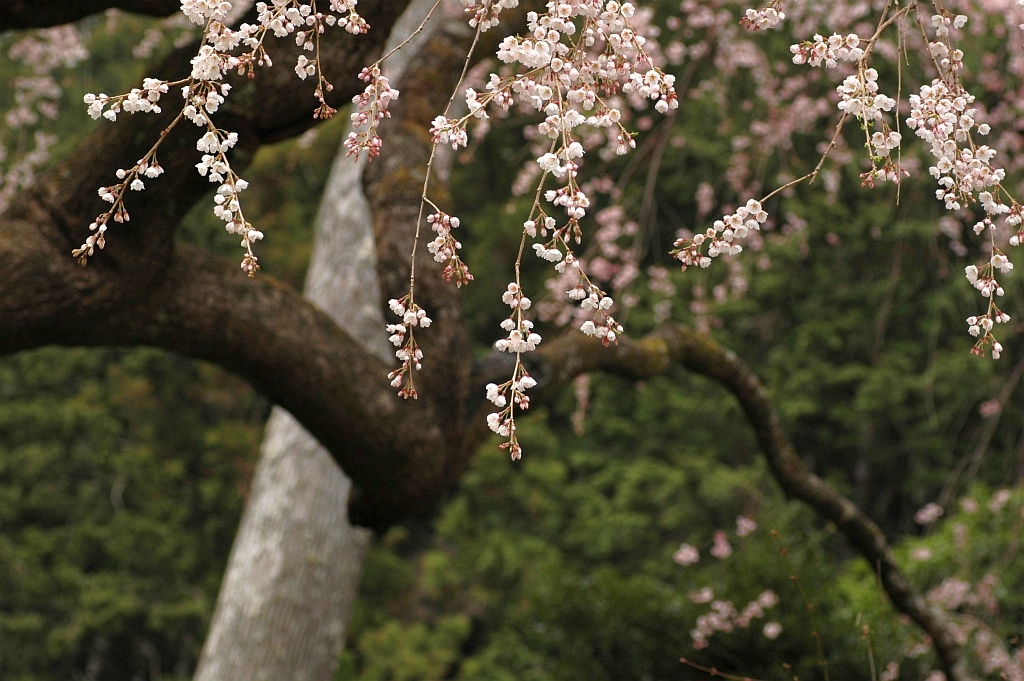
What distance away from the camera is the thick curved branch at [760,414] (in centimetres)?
296

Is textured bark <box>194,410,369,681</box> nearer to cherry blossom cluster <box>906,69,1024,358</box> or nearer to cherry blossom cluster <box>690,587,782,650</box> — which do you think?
cherry blossom cluster <box>690,587,782,650</box>

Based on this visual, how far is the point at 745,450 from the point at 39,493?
4.37 metres

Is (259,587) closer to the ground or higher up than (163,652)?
higher up

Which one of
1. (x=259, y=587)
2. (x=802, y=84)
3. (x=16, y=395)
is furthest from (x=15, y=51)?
(x=802, y=84)

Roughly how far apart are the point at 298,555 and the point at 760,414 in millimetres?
1762

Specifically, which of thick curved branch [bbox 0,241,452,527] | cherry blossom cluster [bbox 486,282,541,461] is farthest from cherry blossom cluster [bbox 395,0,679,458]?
thick curved branch [bbox 0,241,452,527]

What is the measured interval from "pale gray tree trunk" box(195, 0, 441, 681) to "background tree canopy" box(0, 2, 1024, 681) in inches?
69.6

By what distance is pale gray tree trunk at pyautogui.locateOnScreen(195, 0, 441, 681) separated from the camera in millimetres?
3752

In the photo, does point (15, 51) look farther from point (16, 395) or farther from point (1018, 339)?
point (1018, 339)

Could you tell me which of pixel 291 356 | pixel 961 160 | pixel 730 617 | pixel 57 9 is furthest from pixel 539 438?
pixel 961 160

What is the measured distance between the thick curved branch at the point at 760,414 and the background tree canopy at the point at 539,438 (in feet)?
5.94

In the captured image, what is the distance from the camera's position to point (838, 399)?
6285 mm

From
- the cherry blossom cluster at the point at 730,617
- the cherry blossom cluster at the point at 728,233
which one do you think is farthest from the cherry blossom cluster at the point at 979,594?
the cherry blossom cluster at the point at 728,233

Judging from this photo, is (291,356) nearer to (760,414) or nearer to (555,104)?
(555,104)
